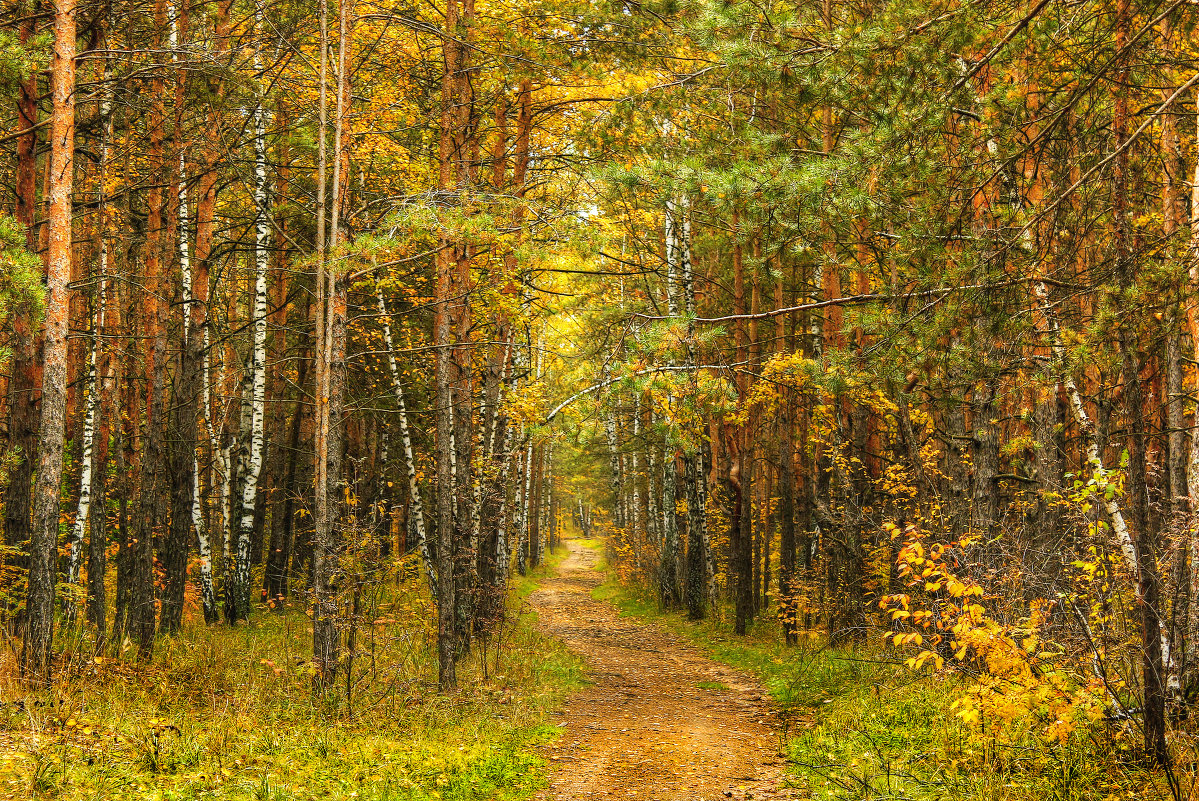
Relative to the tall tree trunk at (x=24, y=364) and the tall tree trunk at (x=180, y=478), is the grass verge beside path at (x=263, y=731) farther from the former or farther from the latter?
the tall tree trunk at (x=24, y=364)

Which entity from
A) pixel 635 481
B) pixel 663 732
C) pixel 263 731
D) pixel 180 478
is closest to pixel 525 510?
pixel 635 481

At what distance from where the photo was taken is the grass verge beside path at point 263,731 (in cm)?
512

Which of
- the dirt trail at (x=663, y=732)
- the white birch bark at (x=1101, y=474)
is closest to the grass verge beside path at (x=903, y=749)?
the dirt trail at (x=663, y=732)

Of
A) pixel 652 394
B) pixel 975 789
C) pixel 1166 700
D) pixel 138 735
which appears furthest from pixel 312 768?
pixel 1166 700

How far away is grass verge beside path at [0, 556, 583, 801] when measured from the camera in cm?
512

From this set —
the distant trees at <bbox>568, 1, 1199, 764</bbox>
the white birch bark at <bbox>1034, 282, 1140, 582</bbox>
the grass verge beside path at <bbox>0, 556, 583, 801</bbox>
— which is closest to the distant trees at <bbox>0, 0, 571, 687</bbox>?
the grass verge beside path at <bbox>0, 556, 583, 801</bbox>

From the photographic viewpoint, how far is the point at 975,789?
5.36 metres

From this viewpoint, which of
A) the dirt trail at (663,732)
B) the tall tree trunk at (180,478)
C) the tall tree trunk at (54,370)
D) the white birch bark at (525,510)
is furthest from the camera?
the white birch bark at (525,510)

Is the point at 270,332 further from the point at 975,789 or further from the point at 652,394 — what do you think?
the point at 975,789

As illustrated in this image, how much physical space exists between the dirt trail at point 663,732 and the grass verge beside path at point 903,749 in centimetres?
33

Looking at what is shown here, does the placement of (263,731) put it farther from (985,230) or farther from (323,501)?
(985,230)

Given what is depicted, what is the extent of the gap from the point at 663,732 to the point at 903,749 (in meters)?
2.52

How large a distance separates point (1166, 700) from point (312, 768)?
6.04 m

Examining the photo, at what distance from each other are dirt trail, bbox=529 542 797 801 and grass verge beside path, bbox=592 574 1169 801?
13.0 inches
